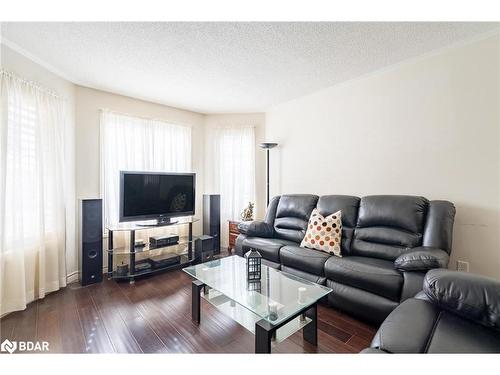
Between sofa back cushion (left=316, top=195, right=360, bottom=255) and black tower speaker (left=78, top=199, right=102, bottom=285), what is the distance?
267 centimetres

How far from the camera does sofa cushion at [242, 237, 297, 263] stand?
256cm

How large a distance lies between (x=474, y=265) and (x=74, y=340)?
3389 millimetres

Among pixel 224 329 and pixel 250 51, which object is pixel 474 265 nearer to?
pixel 224 329

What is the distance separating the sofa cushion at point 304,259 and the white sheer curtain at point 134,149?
90.3 inches

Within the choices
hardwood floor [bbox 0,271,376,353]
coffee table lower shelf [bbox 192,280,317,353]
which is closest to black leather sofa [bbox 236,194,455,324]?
hardwood floor [bbox 0,271,376,353]

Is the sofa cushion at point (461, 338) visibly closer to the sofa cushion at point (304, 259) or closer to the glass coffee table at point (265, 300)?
the glass coffee table at point (265, 300)

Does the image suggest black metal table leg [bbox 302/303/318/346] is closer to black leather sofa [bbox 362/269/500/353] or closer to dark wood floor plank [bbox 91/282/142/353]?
black leather sofa [bbox 362/269/500/353]

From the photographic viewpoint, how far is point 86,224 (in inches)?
104

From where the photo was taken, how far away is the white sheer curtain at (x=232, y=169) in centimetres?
399

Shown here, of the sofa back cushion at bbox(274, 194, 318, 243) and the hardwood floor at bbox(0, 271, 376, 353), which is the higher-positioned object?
the sofa back cushion at bbox(274, 194, 318, 243)

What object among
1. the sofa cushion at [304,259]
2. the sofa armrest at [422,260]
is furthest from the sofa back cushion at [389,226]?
the sofa cushion at [304,259]

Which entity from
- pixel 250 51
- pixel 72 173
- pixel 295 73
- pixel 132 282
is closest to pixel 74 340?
pixel 132 282

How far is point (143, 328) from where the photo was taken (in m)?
1.83

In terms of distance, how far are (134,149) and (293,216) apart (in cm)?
245
